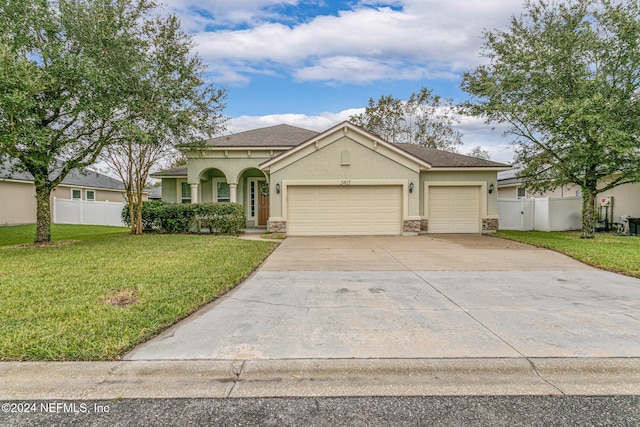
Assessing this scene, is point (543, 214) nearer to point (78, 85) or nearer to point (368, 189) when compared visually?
point (368, 189)

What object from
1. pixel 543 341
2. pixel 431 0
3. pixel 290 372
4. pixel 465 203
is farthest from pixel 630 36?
pixel 290 372

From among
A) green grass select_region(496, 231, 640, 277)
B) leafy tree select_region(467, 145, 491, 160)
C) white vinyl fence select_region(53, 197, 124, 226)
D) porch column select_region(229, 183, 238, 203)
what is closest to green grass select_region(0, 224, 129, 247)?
white vinyl fence select_region(53, 197, 124, 226)

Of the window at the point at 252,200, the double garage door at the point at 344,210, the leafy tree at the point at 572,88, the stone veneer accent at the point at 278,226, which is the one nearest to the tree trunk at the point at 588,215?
the leafy tree at the point at 572,88

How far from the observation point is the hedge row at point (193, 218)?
44.1 ft

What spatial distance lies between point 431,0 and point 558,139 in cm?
644

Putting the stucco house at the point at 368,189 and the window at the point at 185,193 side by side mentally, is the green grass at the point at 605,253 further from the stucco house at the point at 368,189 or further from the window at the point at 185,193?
the window at the point at 185,193

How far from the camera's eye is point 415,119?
29.2 m

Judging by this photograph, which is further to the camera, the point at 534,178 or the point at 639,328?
the point at 534,178

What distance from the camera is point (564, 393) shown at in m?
2.64

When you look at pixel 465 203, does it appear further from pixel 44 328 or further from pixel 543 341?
pixel 44 328

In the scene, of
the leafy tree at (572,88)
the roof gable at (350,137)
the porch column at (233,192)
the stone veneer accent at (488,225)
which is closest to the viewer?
the leafy tree at (572,88)

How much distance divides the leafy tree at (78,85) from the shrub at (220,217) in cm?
327

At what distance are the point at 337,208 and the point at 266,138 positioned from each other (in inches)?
222

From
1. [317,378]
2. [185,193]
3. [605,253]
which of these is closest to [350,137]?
[605,253]
